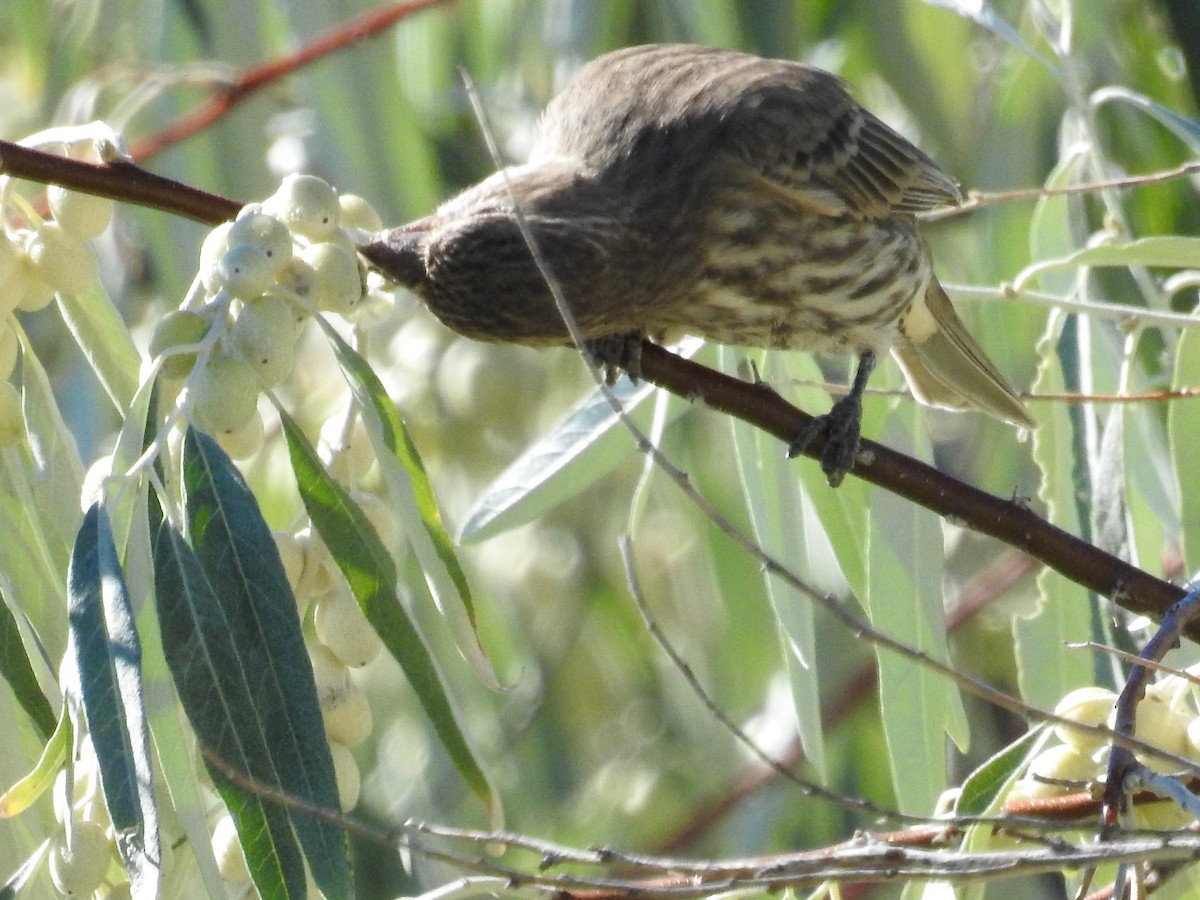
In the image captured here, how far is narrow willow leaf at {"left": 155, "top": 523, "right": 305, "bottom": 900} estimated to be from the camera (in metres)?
1.70

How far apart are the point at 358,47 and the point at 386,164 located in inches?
10.3

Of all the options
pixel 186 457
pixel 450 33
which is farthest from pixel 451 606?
pixel 450 33

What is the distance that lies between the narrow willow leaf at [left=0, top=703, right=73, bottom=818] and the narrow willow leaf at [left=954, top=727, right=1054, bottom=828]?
3.23 feet

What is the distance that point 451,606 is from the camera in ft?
6.11

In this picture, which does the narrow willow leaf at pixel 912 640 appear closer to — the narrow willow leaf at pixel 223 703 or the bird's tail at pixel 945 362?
the bird's tail at pixel 945 362

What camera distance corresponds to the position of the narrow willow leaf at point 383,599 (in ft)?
6.04

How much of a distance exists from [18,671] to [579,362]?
105 inches

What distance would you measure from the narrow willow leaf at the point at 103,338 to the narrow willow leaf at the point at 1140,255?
1215 mm

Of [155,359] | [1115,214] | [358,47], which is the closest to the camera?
[155,359]

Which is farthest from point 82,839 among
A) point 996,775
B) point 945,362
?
point 945,362

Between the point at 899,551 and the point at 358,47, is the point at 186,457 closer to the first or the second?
the point at 899,551

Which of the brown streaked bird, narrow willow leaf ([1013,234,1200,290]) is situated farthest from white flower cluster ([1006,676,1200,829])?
narrow willow leaf ([1013,234,1200,290])

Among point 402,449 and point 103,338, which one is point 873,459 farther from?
point 103,338

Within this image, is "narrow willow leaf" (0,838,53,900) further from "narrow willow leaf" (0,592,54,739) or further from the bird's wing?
the bird's wing
